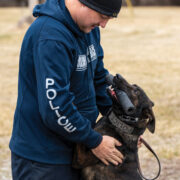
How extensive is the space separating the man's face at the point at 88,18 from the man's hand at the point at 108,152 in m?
0.70

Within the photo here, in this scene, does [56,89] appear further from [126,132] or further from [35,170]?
[126,132]

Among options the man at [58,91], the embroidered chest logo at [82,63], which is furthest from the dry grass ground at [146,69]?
the embroidered chest logo at [82,63]

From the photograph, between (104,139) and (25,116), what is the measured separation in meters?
0.50

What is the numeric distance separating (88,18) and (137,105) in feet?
2.60

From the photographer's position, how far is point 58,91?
2287 mm

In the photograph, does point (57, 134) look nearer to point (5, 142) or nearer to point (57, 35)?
point (57, 35)

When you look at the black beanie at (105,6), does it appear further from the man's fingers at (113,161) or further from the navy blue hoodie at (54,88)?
the man's fingers at (113,161)

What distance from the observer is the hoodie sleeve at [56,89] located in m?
2.28

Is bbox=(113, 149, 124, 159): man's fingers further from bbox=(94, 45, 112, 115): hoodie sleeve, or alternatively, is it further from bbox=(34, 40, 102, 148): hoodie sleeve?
bbox=(94, 45, 112, 115): hoodie sleeve

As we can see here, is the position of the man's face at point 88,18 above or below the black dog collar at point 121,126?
above

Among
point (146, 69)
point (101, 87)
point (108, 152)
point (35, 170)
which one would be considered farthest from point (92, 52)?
point (146, 69)

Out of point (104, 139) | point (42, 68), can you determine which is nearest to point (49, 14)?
point (42, 68)

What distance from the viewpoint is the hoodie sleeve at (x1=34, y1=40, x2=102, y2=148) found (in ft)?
7.47

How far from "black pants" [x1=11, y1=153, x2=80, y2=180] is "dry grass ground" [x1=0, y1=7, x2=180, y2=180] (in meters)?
2.14
